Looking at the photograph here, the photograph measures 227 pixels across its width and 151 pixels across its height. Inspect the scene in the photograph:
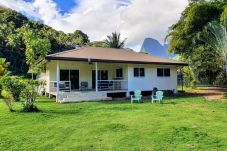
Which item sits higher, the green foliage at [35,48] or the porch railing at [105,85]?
the green foliage at [35,48]

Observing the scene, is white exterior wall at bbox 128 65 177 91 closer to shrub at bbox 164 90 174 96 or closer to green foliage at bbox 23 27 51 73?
shrub at bbox 164 90 174 96

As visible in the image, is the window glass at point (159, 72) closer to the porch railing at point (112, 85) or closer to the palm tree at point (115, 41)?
the porch railing at point (112, 85)

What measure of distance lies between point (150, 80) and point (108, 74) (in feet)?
13.2

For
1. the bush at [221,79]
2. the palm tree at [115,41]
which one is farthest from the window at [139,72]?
the palm tree at [115,41]

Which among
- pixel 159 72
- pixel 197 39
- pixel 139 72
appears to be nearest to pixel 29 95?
pixel 139 72

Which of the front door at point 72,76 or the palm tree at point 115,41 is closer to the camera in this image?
the front door at point 72,76

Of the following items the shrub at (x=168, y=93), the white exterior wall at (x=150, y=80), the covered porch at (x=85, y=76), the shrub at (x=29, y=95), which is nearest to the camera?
the shrub at (x=29, y=95)

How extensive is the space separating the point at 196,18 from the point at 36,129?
2055 cm

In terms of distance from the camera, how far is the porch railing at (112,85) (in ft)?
71.5

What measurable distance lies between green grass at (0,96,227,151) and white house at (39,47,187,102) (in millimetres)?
8657

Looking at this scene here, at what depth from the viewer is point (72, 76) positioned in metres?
23.6

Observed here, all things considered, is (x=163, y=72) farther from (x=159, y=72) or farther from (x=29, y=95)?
(x=29, y=95)

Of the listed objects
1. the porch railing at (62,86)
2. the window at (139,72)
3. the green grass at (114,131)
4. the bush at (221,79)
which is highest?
the window at (139,72)

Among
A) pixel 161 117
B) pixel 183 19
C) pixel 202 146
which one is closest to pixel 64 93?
pixel 161 117
